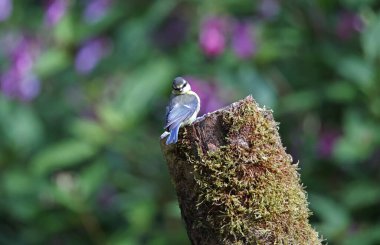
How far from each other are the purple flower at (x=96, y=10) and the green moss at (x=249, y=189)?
390 centimetres

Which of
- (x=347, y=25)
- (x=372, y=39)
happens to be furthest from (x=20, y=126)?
(x=372, y=39)

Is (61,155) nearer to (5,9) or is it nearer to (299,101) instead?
(5,9)

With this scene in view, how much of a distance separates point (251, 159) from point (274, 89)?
3.44 m

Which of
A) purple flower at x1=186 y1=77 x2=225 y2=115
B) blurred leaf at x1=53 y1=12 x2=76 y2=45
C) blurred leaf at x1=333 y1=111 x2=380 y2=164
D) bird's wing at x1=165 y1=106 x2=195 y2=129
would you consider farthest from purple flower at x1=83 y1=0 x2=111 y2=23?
bird's wing at x1=165 y1=106 x2=195 y2=129

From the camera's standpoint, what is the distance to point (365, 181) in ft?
19.7

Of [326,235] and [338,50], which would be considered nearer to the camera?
[326,235]

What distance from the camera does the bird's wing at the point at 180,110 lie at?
306cm

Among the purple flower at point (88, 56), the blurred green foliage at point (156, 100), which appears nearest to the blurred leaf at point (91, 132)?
the blurred green foliage at point (156, 100)

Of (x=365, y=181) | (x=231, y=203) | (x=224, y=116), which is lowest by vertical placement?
(x=231, y=203)

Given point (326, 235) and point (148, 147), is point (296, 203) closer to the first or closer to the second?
point (326, 235)

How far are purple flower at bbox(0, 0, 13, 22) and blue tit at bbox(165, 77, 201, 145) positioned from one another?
3.55 m

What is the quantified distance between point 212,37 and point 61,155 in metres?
1.10

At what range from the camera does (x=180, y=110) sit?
3.22 m

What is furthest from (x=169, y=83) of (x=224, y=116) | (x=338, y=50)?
(x=224, y=116)
